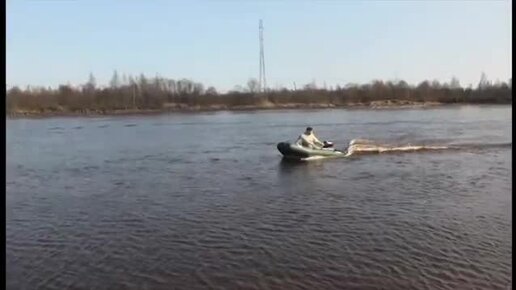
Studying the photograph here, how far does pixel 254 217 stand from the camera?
4.24 meters

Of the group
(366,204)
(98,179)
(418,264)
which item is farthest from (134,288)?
Answer: (98,179)

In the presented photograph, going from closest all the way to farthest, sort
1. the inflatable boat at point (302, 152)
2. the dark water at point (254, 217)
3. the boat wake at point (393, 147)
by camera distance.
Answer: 1. the dark water at point (254, 217)
2. the inflatable boat at point (302, 152)
3. the boat wake at point (393, 147)

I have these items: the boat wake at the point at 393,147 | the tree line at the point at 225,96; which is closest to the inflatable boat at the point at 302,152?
the boat wake at the point at 393,147

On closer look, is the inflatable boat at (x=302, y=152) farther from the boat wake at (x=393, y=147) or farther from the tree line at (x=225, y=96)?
the tree line at (x=225, y=96)

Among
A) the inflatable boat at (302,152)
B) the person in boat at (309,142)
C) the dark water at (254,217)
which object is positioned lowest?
the dark water at (254,217)

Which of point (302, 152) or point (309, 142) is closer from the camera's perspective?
point (302, 152)

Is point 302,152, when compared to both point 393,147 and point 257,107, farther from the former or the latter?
point 257,107

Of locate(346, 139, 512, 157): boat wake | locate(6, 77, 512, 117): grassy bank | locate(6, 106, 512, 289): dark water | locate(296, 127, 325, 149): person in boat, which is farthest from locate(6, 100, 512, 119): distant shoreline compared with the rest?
locate(296, 127, 325, 149): person in boat

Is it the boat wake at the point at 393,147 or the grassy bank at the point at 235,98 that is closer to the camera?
the boat wake at the point at 393,147

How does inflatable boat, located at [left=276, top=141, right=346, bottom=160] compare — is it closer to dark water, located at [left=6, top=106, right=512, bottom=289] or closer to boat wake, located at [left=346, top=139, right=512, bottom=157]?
dark water, located at [left=6, top=106, right=512, bottom=289]

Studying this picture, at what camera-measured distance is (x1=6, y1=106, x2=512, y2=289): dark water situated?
2902mm

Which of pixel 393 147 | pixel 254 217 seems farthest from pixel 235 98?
pixel 254 217

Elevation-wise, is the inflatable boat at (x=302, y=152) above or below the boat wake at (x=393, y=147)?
above

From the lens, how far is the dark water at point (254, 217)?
114 inches
